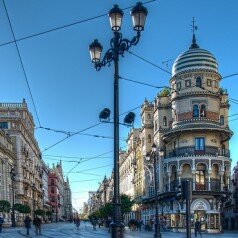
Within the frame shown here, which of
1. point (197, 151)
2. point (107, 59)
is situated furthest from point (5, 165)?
point (107, 59)

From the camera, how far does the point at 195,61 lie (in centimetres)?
6256

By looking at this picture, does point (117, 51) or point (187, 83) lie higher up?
point (187, 83)

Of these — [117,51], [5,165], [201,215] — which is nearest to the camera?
[117,51]

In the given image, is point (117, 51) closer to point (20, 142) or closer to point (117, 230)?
point (117, 230)

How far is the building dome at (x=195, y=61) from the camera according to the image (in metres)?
62.1

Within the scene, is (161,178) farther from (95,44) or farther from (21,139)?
(95,44)

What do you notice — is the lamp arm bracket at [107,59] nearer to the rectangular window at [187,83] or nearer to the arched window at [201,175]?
the arched window at [201,175]

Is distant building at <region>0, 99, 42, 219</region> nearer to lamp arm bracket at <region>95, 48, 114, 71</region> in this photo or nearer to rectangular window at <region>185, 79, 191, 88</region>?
rectangular window at <region>185, 79, 191, 88</region>

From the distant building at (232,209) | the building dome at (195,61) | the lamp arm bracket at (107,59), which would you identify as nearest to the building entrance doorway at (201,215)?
the building dome at (195,61)

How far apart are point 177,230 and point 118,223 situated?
48.6m

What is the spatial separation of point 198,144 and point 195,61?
9.96 metres

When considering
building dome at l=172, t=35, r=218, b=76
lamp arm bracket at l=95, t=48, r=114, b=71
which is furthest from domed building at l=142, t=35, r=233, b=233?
lamp arm bracket at l=95, t=48, r=114, b=71

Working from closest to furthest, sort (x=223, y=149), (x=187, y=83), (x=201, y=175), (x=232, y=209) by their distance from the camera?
(x=201, y=175) → (x=187, y=83) → (x=223, y=149) → (x=232, y=209)

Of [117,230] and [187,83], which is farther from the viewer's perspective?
[187,83]
